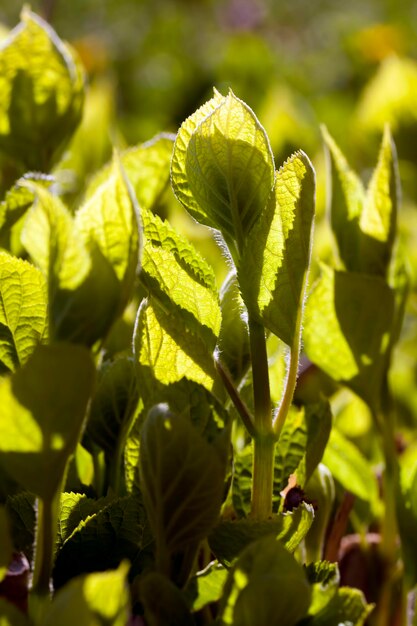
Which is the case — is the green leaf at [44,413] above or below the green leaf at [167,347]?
below

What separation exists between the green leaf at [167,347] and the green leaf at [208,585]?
0.35 ft

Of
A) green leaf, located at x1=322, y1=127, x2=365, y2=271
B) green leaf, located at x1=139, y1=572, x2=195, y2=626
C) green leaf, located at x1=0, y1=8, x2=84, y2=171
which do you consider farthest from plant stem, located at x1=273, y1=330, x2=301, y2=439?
green leaf, located at x1=0, y1=8, x2=84, y2=171

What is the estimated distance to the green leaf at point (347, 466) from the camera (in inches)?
27.7

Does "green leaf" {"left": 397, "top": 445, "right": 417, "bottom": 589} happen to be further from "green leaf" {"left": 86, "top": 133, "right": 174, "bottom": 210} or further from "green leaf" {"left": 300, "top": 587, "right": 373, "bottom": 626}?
"green leaf" {"left": 86, "top": 133, "right": 174, "bottom": 210}

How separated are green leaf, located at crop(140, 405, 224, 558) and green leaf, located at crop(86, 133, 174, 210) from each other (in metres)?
0.32

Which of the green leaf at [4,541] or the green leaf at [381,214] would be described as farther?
the green leaf at [381,214]

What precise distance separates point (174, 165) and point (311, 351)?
21 cm

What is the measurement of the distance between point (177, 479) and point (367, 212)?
31 cm

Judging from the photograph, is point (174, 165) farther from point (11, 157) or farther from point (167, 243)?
point (11, 157)

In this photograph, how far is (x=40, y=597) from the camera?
1.45 feet

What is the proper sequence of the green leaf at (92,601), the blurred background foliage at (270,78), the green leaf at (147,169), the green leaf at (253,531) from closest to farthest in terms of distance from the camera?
the green leaf at (92,601), the green leaf at (253,531), the green leaf at (147,169), the blurred background foliage at (270,78)

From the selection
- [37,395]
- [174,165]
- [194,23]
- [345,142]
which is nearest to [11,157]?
[174,165]

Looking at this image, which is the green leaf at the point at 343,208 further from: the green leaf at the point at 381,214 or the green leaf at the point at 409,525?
the green leaf at the point at 409,525

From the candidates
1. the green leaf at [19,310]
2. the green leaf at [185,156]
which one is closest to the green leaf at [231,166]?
the green leaf at [185,156]
